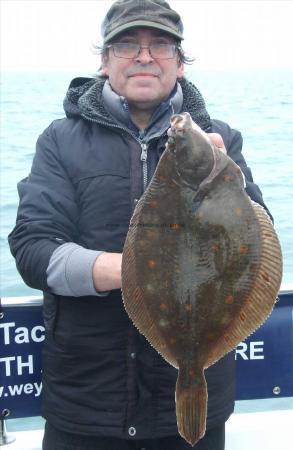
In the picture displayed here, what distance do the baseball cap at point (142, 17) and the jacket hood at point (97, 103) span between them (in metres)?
0.22

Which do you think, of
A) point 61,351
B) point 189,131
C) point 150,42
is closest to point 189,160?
point 189,131

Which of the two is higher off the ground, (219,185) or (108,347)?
(219,185)

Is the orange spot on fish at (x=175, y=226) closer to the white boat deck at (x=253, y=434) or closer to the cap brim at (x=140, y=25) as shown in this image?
the cap brim at (x=140, y=25)

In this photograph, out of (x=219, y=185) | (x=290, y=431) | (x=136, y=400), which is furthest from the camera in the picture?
(x=290, y=431)

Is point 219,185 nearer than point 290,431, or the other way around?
point 219,185

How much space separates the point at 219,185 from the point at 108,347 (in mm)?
859

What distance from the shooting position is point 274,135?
19406 millimetres

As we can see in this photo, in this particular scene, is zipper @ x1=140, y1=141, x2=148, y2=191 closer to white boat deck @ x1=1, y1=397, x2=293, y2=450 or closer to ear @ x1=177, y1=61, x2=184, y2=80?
ear @ x1=177, y1=61, x2=184, y2=80

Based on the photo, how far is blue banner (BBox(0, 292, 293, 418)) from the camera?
3.19 metres

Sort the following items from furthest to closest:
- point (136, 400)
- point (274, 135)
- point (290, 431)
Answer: point (274, 135) → point (290, 431) → point (136, 400)

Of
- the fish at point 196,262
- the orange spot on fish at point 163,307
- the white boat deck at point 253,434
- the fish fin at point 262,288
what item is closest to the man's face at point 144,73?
the fish at point 196,262

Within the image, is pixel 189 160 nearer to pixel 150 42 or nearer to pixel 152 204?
pixel 152 204

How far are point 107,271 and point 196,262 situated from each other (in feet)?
1.30

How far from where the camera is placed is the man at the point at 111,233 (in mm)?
2664
